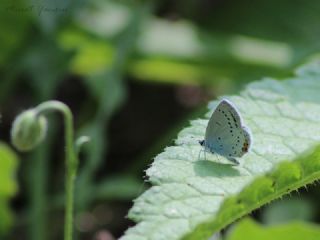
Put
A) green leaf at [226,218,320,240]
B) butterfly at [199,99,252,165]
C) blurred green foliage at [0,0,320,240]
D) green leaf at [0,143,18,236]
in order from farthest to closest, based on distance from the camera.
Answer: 1. blurred green foliage at [0,0,320,240]
2. green leaf at [0,143,18,236]
3. green leaf at [226,218,320,240]
4. butterfly at [199,99,252,165]

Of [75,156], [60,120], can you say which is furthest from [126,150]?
[75,156]

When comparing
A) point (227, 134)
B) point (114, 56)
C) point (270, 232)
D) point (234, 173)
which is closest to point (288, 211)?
point (114, 56)

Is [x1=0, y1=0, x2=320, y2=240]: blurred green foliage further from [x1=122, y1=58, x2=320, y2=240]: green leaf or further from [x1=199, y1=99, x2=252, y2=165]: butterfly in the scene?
[x1=199, y1=99, x2=252, y2=165]: butterfly

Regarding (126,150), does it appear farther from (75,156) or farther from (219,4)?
(75,156)

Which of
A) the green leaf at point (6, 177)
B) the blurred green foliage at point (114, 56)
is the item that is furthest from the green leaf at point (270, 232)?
the blurred green foliage at point (114, 56)

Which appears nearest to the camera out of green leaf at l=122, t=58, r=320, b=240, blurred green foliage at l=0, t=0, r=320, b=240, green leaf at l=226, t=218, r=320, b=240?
green leaf at l=122, t=58, r=320, b=240

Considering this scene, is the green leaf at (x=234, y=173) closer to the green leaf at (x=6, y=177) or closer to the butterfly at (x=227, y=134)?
the butterfly at (x=227, y=134)

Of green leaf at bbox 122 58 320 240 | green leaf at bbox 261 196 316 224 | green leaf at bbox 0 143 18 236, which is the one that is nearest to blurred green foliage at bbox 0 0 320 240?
green leaf at bbox 0 143 18 236
